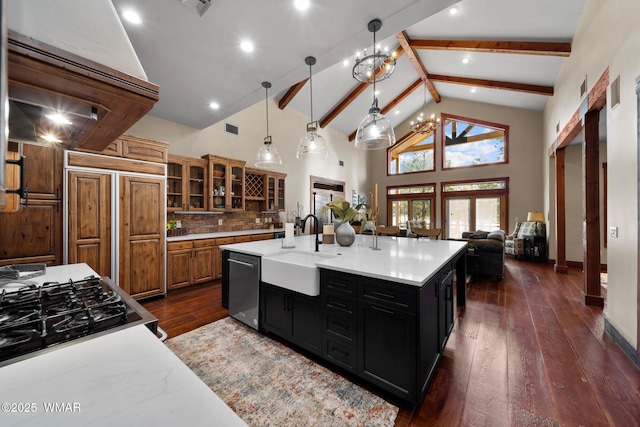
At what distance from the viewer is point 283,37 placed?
2271 mm

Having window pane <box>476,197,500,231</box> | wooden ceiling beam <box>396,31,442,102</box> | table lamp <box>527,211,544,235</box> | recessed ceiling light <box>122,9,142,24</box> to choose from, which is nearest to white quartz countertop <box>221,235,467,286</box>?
recessed ceiling light <box>122,9,142,24</box>

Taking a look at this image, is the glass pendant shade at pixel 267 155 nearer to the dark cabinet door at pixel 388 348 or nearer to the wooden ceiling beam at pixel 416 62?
the dark cabinet door at pixel 388 348

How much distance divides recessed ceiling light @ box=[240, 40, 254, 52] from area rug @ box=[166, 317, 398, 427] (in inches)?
110

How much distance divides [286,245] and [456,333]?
195 centimetres

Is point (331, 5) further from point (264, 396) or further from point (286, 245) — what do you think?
point (264, 396)

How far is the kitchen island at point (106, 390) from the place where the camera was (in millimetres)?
481

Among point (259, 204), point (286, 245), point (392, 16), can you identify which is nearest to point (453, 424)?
point (286, 245)

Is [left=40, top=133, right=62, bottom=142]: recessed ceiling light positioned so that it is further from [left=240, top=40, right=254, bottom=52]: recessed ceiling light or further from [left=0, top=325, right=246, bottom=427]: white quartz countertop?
[left=240, top=40, right=254, bottom=52]: recessed ceiling light

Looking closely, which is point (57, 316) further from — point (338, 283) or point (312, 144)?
point (312, 144)

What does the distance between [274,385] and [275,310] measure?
611 millimetres

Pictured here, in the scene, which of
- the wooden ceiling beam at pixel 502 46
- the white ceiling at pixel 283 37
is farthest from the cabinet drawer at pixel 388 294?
the wooden ceiling beam at pixel 502 46

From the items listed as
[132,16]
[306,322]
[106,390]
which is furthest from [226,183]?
[106,390]

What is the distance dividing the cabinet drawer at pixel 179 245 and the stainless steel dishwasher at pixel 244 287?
1481mm

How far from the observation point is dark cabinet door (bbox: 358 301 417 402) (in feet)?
4.91
